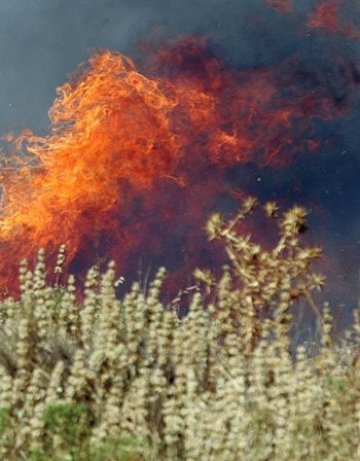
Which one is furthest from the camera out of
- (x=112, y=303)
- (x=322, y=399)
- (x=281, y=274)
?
(x=281, y=274)

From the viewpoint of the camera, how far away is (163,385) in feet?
16.8

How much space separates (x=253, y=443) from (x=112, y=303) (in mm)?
1698

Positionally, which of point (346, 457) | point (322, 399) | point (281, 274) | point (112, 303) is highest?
point (281, 274)

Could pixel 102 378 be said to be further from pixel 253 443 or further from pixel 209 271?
pixel 209 271

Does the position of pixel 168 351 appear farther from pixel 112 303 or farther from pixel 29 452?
pixel 29 452

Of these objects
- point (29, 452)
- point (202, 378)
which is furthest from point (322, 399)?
point (29, 452)

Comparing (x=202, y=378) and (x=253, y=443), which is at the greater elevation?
(x=202, y=378)

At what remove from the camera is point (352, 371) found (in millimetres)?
4699

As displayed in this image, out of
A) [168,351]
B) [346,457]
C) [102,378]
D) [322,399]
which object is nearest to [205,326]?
[168,351]

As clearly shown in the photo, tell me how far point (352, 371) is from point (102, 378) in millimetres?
1260

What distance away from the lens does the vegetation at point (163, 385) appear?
4.27 m

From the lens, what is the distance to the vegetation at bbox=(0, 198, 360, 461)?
14.0 feet

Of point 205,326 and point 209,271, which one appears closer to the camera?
point 205,326

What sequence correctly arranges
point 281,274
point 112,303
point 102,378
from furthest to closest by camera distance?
point 281,274 < point 112,303 < point 102,378
